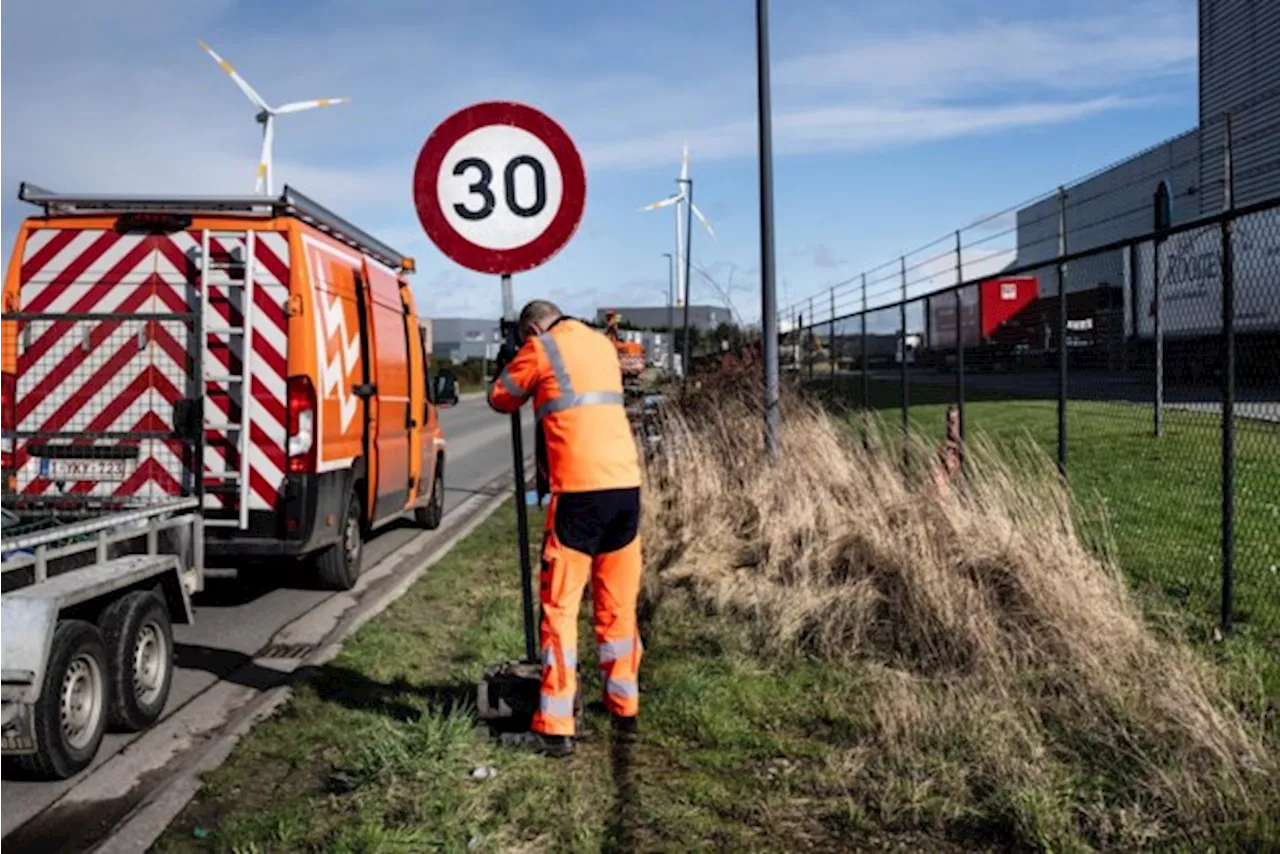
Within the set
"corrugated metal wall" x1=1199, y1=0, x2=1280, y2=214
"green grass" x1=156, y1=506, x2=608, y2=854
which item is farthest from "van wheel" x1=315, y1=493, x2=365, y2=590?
"corrugated metal wall" x1=1199, y1=0, x2=1280, y2=214

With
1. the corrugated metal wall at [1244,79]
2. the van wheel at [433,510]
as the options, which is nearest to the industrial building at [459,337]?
the corrugated metal wall at [1244,79]

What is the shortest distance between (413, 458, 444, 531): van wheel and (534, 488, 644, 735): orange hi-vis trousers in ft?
23.0

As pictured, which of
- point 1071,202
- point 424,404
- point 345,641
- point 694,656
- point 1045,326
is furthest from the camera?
point 1071,202

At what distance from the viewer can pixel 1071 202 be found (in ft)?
46.4

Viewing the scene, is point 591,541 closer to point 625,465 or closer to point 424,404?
point 625,465

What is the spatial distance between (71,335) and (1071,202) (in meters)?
11.1

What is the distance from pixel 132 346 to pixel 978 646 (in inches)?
207

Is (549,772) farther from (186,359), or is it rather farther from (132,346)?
(132,346)

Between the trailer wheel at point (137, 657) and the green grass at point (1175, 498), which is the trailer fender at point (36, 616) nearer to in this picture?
the trailer wheel at point (137, 657)

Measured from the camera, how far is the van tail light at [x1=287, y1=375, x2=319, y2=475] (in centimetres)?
755

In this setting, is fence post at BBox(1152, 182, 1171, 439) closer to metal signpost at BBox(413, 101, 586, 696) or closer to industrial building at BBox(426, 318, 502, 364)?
metal signpost at BBox(413, 101, 586, 696)

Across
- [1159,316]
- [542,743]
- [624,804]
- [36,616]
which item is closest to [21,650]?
[36,616]

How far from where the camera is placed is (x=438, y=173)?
5211 millimetres

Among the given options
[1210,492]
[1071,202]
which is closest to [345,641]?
[1210,492]
